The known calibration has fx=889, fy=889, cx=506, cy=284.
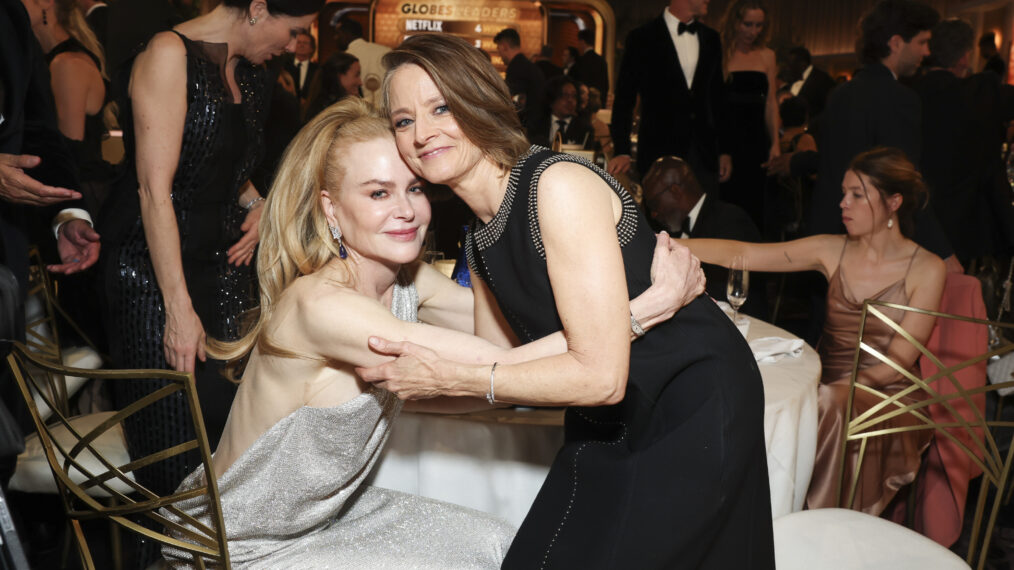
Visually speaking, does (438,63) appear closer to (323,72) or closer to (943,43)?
(943,43)

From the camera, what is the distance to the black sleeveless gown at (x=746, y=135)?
5039 mm

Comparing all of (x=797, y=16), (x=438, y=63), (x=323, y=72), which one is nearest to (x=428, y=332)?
(x=438, y=63)

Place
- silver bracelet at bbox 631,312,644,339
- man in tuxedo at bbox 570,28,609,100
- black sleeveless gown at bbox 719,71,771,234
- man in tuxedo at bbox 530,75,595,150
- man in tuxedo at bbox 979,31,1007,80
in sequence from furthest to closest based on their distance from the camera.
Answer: man in tuxedo at bbox 570,28,609,100 → man in tuxedo at bbox 979,31,1007,80 → man in tuxedo at bbox 530,75,595,150 → black sleeveless gown at bbox 719,71,771,234 → silver bracelet at bbox 631,312,644,339

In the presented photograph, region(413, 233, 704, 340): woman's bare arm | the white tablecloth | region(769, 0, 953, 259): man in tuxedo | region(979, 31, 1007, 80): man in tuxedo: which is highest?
region(979, 31, 1007, 80): man in tuxedo

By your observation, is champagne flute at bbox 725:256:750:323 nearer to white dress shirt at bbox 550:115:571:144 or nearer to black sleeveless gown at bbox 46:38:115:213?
black sleeveless gown at bbox 46:38:115:213

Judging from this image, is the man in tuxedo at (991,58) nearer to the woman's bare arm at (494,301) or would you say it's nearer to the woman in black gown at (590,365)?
the woman's bare arm at (494,301)

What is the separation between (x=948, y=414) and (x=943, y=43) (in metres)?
2.47

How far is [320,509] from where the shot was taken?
1.65 metres

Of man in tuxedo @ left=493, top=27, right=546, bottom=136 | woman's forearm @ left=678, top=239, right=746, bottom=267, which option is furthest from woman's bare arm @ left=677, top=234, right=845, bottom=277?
man in tuxedo @ left=493, top=27, right=546, bottom=136

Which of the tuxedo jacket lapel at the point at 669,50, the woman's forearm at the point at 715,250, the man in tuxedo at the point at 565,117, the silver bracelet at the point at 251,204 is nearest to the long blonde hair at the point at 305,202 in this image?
the silver bracelet at the point at 251,204

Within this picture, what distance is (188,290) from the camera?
215cm

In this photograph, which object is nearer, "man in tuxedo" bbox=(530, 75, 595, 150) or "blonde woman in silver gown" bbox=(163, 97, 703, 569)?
"blonde woman in silver gown" bbox=(163, 97, 703, 569)

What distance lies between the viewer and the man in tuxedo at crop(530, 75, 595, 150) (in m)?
5.85

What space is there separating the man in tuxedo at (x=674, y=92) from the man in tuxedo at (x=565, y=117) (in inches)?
44.1
